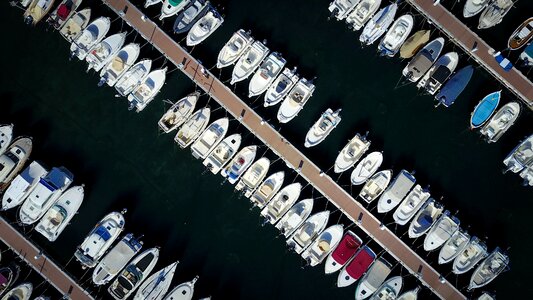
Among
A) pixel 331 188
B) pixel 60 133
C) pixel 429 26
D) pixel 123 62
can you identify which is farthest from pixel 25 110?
pixel 429 26

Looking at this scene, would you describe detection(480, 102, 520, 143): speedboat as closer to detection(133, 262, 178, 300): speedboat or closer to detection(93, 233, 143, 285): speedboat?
detection(133, 262, 178, 300): speedboat

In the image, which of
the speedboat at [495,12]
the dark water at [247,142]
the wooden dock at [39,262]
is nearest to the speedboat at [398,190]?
the dark water at [247,142]

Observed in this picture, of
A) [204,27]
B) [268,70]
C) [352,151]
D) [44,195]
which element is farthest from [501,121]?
[44,195]

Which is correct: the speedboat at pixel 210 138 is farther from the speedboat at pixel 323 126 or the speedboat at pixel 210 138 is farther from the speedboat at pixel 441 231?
the speedboat at pixel 441 231

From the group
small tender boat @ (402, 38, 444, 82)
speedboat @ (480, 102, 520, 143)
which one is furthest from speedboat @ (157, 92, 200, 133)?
speedboat @ (480, 102, 520, 143)

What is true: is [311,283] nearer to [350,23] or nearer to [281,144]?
[281,144]

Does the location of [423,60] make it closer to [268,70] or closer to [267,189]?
[268,70]
